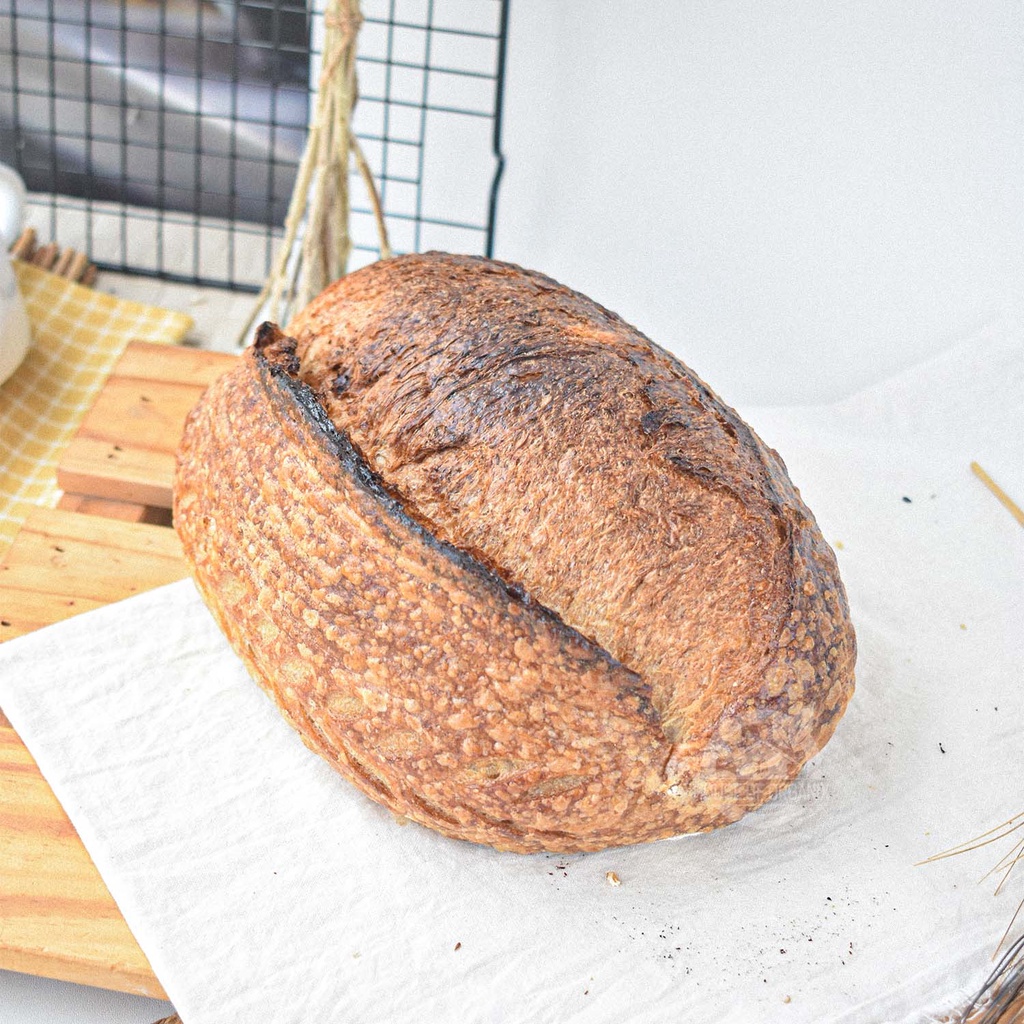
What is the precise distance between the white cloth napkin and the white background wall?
0.72m

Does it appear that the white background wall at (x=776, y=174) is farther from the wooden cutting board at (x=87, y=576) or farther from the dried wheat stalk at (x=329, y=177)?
the wooden cutting board at (x=87, y=576)

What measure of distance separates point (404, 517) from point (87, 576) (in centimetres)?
51

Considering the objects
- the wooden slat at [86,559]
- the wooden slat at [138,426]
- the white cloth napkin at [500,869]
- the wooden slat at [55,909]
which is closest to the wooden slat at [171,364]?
the wooden slat at [138,426]

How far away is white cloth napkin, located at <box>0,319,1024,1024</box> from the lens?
976 millimetres

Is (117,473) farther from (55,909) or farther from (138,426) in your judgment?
(55,909)

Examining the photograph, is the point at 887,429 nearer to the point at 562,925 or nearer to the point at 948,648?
the point at 948,648

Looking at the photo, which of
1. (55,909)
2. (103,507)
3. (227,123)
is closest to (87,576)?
(103,507)

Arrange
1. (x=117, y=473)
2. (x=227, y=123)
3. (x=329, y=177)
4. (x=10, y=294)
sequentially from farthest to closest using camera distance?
(x=227, y=123), (x=10, y=294), (x=329, y=177), (x=117, y=473)

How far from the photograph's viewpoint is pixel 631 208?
7.12 ft

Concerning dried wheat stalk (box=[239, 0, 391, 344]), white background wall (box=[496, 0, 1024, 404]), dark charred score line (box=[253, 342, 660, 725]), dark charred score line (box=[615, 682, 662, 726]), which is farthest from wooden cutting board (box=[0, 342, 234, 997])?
white background wall (box=[496, 0, 1024, 404])

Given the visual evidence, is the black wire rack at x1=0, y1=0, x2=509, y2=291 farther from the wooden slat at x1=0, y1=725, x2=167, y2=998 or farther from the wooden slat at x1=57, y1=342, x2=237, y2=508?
the wooden slat at x1=0, y1=725, x2=167, y2=998

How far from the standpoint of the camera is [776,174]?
1.98 metres

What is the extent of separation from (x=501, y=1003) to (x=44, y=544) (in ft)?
2.49

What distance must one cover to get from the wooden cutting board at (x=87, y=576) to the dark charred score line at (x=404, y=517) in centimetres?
33
